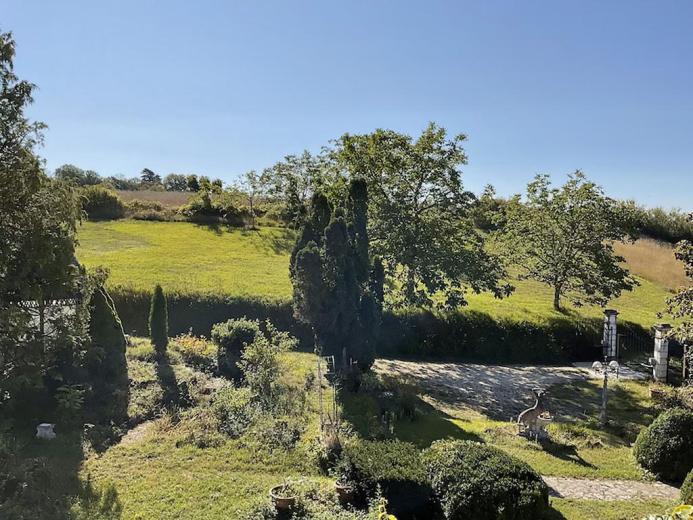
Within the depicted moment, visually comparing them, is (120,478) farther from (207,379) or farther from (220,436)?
(207,379)

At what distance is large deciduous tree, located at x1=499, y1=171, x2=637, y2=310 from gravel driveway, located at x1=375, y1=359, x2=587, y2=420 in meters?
4.49

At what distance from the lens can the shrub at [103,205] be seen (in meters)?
39.6

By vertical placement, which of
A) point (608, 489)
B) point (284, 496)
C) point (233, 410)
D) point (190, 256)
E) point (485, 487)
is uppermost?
point (190, 256)

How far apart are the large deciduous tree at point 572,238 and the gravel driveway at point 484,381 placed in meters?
4.49

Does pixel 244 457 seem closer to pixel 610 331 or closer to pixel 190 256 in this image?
pixel 610 331

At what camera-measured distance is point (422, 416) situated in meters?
12.0

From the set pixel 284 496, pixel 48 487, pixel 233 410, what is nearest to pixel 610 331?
pixel 233 410

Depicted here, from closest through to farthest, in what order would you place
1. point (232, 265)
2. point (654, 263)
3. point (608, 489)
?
point (608, 489), point (232, 265), point (654, 263)

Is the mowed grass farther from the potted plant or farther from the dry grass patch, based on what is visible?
the dry grass patch

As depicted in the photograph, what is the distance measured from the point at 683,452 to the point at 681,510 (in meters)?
7.70

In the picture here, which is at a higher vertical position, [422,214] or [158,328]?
[422,214]

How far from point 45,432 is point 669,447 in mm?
12052

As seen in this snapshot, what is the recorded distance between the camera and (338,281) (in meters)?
12.8

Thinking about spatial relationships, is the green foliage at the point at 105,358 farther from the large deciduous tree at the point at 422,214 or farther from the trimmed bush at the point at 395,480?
the large deciduous tree at the point at 422,214
